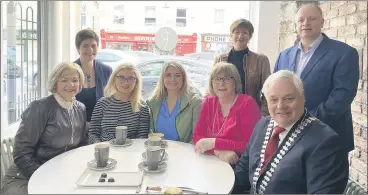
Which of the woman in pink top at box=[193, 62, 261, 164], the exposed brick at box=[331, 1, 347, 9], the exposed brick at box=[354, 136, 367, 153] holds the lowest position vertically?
the exposed brick at box=[354, 136, 367, 153]

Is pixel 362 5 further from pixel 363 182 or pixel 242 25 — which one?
pixel 363 182

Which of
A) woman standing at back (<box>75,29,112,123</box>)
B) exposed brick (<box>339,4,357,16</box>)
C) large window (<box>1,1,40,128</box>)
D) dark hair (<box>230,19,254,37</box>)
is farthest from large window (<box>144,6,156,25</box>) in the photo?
exposed brick (<box>339,4,357,16</box>)

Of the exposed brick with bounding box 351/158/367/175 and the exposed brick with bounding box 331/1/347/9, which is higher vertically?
the exposed brick with bounding box 331/1/347/9

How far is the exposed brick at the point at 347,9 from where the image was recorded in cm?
243

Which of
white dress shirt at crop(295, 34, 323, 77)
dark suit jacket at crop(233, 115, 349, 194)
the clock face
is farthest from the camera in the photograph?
the clock face

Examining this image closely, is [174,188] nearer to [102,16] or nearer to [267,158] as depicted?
[267,158]

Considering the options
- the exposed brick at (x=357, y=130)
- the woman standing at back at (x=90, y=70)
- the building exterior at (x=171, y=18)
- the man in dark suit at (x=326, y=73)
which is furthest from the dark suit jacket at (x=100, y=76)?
the exposed brick at (x=357, y=130)

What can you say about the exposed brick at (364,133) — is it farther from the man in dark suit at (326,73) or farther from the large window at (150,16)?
the large window at (150,16)

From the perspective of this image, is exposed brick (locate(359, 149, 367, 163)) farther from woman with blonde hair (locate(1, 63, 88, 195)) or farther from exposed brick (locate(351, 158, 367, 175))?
woman with blonde hair (locate(1, 63, 88, 195))

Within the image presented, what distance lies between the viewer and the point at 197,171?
1570 mm

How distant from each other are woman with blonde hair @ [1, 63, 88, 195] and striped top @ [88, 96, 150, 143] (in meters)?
0.17

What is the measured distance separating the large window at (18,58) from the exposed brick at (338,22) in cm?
250

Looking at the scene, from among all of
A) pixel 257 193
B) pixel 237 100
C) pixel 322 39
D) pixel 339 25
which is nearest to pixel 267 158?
pixel 257 193

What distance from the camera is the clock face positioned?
135 inches
